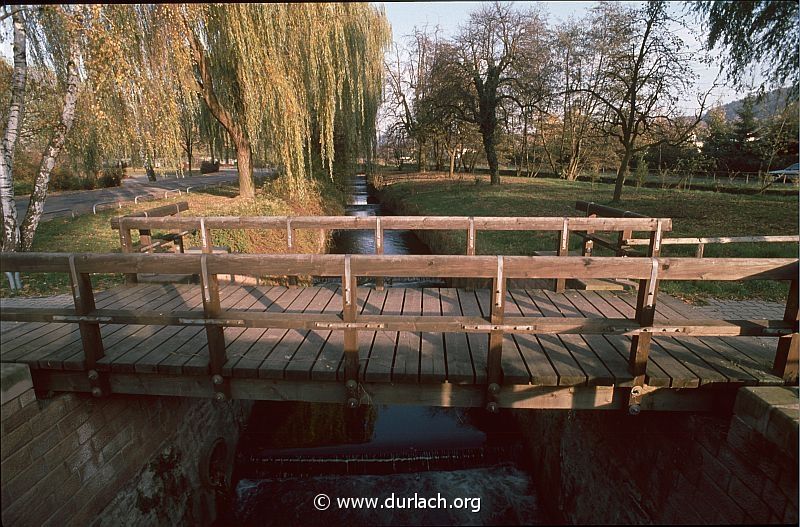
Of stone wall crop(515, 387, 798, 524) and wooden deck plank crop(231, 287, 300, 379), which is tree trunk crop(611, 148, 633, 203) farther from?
wooden deck plank crop(231, 287, 300, 379)

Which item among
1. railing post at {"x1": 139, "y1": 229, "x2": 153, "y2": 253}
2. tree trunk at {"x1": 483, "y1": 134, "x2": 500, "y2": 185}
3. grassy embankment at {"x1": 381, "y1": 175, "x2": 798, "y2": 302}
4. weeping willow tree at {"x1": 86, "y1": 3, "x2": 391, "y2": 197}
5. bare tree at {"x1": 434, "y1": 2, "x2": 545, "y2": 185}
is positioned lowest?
grassy embankment at {"x1": 381, "y1": 175, "x2": 798, "y2": 302}

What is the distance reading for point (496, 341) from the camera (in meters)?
2.90

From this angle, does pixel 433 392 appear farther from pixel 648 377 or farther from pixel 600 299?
pixel 600 299

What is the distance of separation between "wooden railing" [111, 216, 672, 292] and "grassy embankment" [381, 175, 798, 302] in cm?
262

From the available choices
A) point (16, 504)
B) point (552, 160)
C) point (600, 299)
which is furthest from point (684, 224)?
point (552, 160)

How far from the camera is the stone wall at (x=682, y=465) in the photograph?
243 centimetres

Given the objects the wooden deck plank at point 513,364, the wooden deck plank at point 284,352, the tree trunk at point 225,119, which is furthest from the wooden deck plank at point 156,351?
the tree trunk at point 225,119

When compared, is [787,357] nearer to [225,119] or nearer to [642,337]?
[642,337]

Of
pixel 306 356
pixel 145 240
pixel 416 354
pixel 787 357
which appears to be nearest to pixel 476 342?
pixel 416 354

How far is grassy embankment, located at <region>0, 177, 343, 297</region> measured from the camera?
7379 mm

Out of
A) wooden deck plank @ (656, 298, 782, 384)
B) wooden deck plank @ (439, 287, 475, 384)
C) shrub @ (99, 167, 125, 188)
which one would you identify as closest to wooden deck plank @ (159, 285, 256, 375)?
wooden deck plank @ (439, 287, 475, 384)

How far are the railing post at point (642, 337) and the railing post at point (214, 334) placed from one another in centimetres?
286

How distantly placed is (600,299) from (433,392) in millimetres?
2398

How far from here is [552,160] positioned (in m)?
30.4
